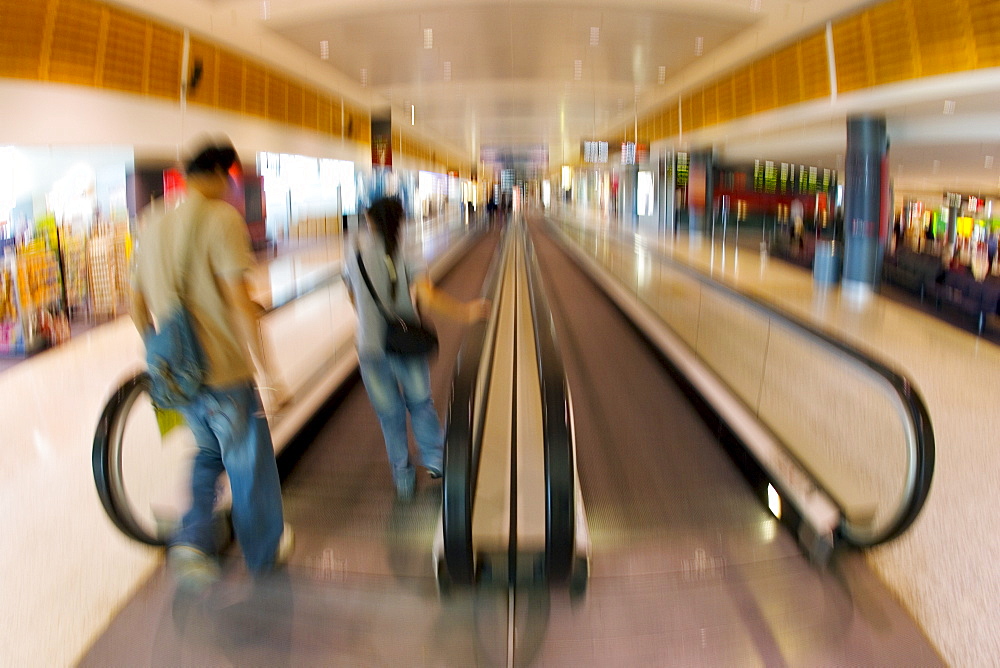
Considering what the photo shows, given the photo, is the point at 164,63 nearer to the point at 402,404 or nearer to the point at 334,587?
the point at 402,404

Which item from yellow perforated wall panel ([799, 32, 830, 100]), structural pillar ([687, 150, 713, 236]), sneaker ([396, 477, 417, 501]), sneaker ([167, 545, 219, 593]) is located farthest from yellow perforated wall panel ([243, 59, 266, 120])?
structural pillar ([687, 150, 713, 236])

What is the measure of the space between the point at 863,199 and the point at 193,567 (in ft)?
40.8

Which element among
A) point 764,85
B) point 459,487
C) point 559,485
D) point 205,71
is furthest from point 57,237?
point 764,85

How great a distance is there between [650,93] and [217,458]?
648 inches

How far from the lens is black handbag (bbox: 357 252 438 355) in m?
3.16

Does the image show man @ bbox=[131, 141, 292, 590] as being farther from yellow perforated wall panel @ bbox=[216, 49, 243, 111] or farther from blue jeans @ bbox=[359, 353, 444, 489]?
yellow perforated wall panel @ bbox=[216, 49, 243, 111]

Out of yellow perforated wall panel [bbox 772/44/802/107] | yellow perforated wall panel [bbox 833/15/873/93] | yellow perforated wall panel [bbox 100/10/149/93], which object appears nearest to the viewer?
yellow perforated wall panel [bbox 100/10/149/93]

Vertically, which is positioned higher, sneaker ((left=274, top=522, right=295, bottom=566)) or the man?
the man

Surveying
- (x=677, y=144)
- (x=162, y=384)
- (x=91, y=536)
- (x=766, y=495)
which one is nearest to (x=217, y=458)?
(x=162, y=384)

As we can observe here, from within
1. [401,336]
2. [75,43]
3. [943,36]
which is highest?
[943,36]

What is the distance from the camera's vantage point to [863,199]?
38.2 feet

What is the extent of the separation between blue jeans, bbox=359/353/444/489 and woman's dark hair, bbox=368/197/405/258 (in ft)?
1.96

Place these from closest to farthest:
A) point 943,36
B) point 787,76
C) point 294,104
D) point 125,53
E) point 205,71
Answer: point 125,53 < point 205,71 < point 943,36 < point 294,104 < point 787,76

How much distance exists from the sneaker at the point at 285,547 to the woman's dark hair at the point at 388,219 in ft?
4.63
